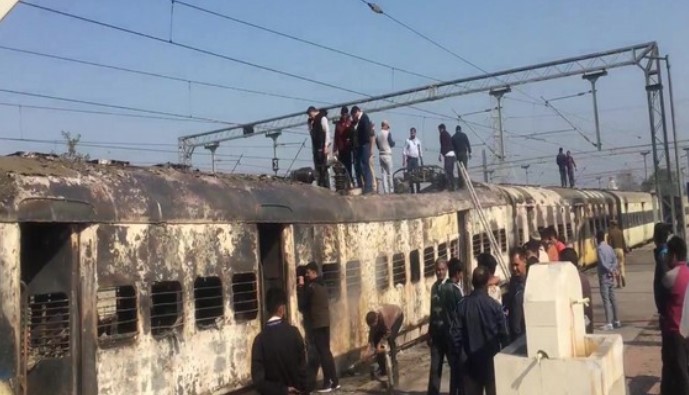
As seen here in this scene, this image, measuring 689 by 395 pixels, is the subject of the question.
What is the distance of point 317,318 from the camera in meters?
10.1

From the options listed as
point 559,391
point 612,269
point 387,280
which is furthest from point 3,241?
point 612,269

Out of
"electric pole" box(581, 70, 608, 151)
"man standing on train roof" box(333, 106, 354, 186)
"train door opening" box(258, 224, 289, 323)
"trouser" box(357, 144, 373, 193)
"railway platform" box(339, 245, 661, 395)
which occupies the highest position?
"electric pole" box(581, 70, 608, 151)

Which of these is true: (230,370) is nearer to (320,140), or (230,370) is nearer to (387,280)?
(387,280)

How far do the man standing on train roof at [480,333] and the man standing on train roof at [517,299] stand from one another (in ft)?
1.48

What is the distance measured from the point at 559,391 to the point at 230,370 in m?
4.37

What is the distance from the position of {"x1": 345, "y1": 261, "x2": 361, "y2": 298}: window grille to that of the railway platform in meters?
1.22

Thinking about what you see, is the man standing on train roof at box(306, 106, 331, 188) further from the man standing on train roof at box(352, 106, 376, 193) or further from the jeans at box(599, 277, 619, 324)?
the jeans at box(599, 277, 619, 324)

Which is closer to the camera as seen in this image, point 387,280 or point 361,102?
point 387,280

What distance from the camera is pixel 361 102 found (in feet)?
122

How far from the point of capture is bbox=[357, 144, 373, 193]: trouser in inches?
576

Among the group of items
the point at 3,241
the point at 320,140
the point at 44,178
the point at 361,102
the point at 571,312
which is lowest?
→ the point at 571,312

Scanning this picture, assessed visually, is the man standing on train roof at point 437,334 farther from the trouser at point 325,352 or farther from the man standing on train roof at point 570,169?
the man standing on train roof at point 570,169

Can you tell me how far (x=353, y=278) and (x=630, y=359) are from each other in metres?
4.16

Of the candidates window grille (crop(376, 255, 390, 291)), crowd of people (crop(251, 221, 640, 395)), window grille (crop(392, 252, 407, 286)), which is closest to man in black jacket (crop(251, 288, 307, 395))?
crowd of people (crop(251, 221, 640, 395))
